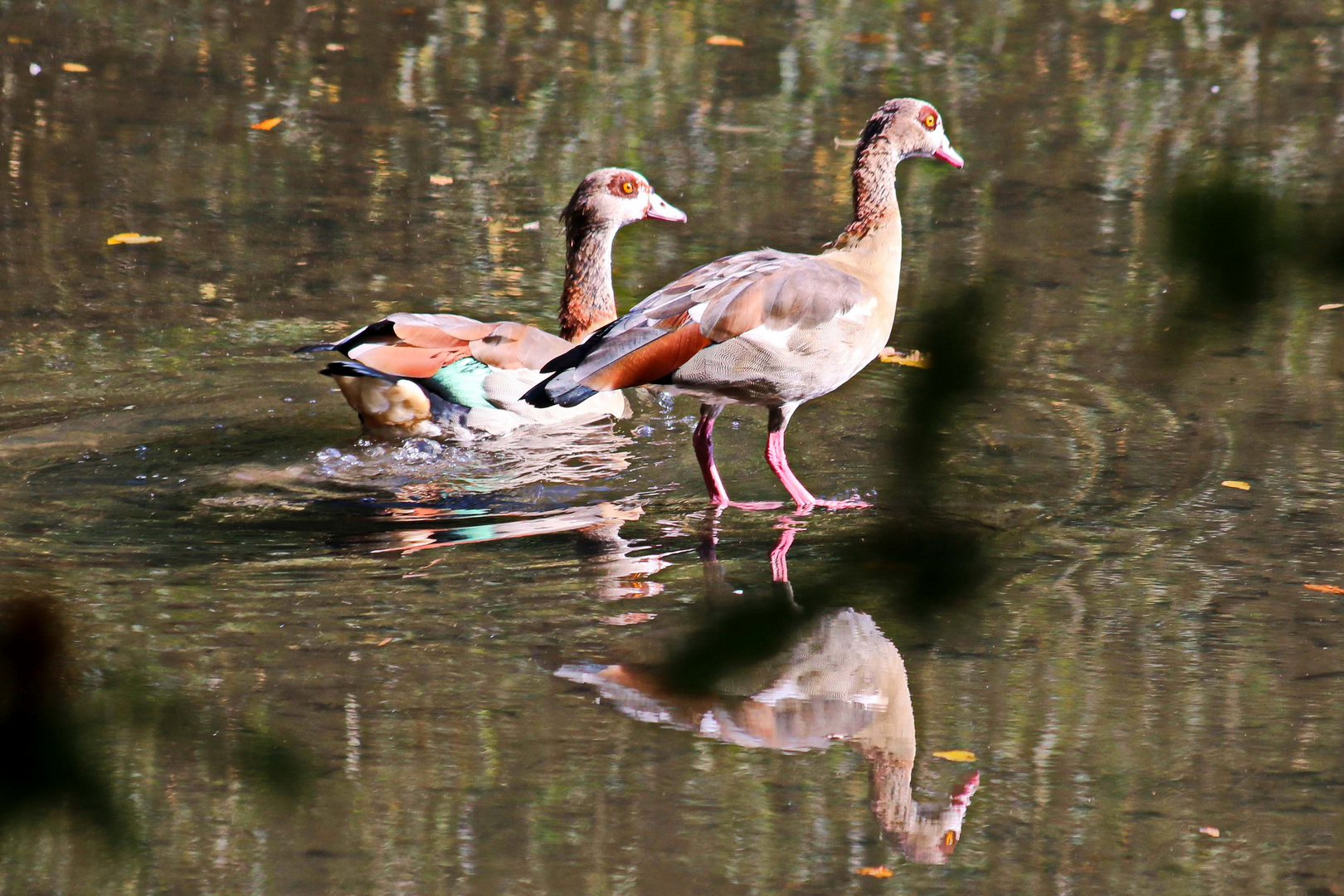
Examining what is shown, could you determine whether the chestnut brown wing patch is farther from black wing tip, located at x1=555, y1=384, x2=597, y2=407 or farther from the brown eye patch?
the brown eye patch

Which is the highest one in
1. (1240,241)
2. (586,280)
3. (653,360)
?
(1240,241)

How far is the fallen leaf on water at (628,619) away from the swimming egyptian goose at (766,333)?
0.81 meters

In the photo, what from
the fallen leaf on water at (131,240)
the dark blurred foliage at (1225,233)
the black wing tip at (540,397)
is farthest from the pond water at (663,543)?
the black wing tip at (540,397)

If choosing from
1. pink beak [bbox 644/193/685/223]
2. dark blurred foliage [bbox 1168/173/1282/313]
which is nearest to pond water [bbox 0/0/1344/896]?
dark blurred foliage [bbox 1168/173/1282/313]

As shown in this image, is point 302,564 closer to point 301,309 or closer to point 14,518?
point 14,518

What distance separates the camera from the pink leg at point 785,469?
239 inches

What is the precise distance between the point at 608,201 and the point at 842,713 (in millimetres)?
4130

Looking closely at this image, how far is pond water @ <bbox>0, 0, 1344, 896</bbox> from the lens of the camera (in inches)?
97.6

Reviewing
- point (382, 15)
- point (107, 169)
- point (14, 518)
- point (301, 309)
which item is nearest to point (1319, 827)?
point (14, 518)

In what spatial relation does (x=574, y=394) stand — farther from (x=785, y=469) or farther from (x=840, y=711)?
(x=840, y=711)

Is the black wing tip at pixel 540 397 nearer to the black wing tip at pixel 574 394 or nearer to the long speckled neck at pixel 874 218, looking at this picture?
the black wing tip at pixel 574 394

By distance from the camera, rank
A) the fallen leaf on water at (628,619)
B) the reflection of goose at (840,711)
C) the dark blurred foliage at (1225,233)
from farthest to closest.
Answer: the fallen leaf on water at (628,619) → the reflection of goose at (840,711) → the dark blurred foliage at (1225,233)

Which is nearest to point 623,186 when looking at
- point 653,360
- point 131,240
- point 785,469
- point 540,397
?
point 785,469

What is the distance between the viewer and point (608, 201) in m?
7.95
